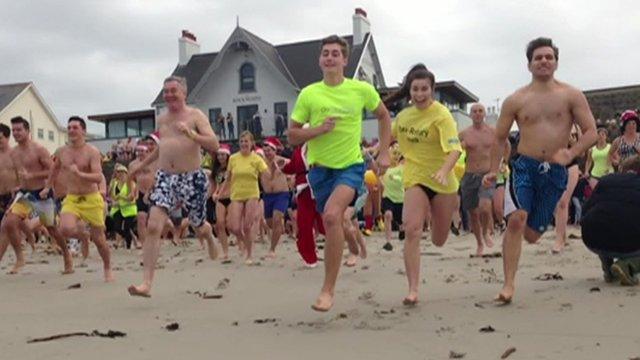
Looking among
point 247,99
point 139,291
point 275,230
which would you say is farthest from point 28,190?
point 247,99

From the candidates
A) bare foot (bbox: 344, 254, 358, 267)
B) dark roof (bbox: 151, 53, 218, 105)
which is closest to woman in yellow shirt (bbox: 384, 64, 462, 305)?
bare foot (bbox: 344, 254, 358, 267)

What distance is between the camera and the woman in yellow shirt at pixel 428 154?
623 cm

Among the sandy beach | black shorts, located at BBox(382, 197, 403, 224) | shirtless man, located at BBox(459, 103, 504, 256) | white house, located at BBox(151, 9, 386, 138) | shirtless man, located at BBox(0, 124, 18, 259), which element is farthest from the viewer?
white house, located at BBox(151, 9, 386, 138)

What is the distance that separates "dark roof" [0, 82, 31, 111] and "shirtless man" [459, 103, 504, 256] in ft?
157

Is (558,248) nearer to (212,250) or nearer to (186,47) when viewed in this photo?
(212,250)

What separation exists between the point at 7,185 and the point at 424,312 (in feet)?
22.4

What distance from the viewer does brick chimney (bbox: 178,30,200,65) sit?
43625 millimetres

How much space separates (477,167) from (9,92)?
5044 cm

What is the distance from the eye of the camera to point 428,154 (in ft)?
20.8

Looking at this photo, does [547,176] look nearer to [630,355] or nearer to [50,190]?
[630,355]

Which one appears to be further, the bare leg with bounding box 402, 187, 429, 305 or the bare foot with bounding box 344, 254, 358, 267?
the bare foot with bounding box 344, 254, 358, 267

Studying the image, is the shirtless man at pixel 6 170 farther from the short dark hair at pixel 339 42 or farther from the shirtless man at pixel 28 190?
the short dark hair at pixel 339 42

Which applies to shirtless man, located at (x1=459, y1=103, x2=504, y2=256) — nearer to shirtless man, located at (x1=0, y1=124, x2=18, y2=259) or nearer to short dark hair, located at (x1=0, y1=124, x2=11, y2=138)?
shirtless man, located at (x1=0, y1=124, x2=18, y2=259)

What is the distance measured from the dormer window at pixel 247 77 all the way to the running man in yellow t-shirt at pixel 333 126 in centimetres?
3444
